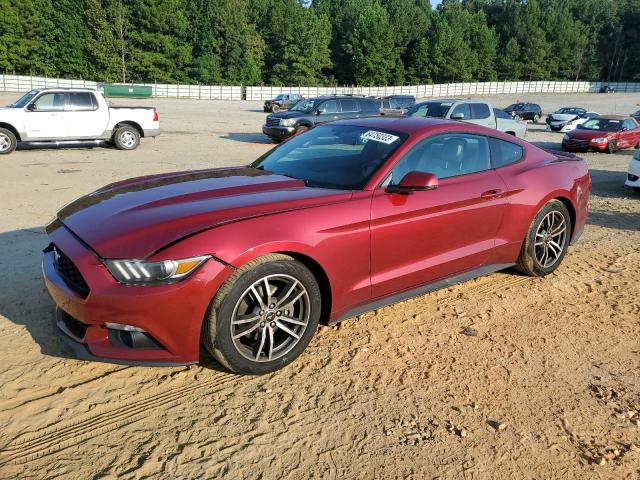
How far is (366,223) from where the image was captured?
11.6 ft

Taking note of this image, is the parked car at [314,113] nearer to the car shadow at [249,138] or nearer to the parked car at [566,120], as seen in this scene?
the car shadow at [249,138]

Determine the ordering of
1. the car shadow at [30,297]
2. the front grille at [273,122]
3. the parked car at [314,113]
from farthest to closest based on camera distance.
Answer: the front grille at [273,122], the parked car at [314,113], the car shadow at [30,297]

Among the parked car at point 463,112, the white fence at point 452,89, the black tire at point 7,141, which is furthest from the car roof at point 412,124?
the white fence at point 452,89

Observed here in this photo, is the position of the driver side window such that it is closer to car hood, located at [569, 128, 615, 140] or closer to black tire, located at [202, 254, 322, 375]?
black tire, located at [202, 254, 322, 375]

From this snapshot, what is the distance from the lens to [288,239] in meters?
3.20

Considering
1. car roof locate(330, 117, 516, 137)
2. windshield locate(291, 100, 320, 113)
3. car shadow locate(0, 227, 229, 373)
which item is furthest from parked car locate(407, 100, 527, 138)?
car shadow locate(0, 227, 229, 373)

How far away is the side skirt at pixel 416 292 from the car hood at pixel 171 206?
2.62 ft

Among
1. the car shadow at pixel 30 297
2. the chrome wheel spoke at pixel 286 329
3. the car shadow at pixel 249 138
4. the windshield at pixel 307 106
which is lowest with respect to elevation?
the car shadow at pixel 249 138

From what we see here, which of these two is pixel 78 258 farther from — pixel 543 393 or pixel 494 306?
pixel 494 306

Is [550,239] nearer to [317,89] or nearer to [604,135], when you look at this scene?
[604,135]

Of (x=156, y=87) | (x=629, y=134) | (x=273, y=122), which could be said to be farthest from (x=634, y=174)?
(x=156, y=87)

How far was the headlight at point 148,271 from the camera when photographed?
9.55 ft

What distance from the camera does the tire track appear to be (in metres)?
2.59

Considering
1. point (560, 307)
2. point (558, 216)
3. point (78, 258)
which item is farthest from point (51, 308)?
point (558, 216)
